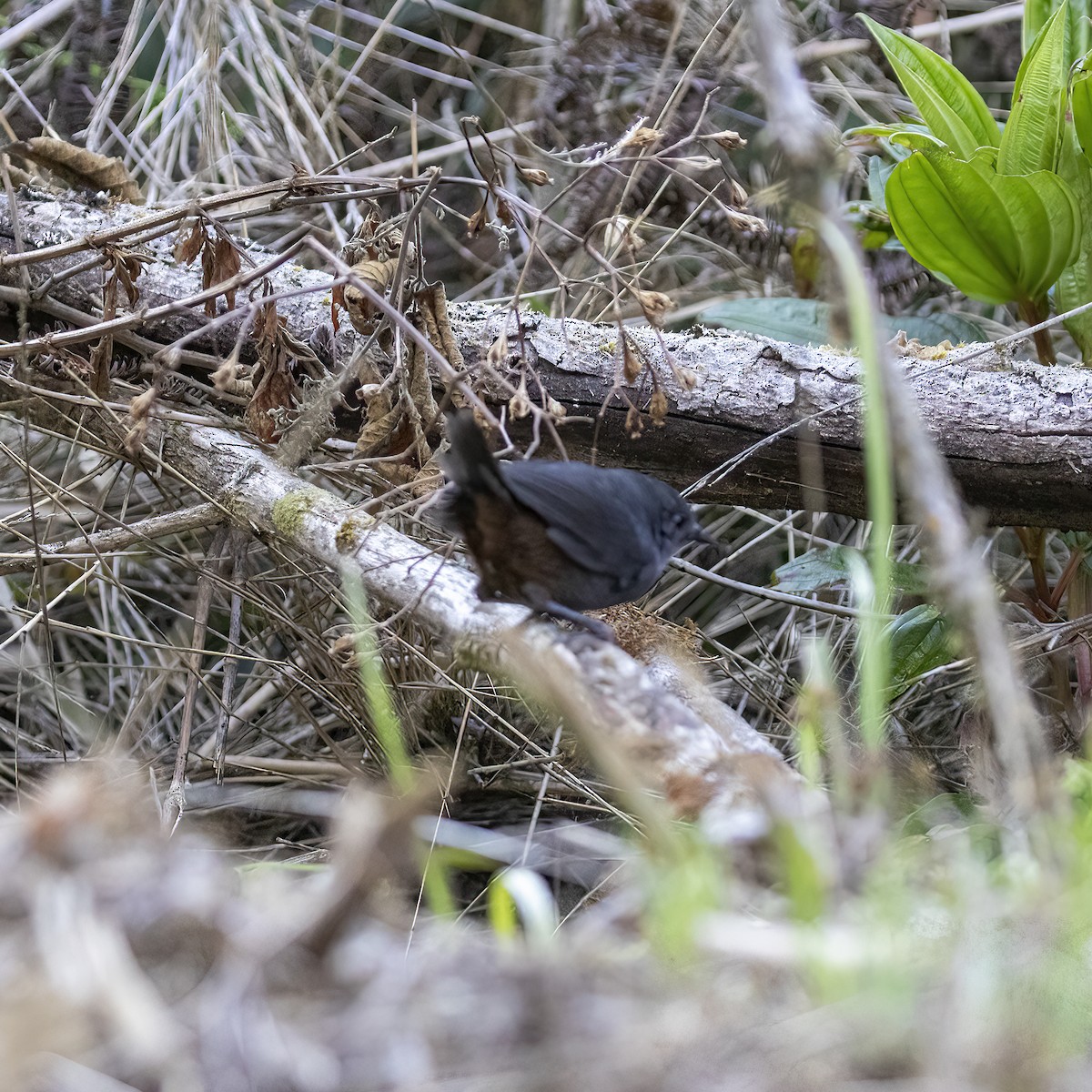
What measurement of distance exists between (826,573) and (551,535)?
3.64 ft

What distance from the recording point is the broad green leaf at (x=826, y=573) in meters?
2.90

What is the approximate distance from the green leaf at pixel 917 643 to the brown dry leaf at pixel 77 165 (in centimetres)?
296

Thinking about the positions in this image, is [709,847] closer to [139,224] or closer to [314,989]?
[314,989]

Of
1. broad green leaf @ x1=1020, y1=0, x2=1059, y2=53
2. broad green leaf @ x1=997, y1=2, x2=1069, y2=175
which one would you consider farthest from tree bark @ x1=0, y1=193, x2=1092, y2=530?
broad green leaf @ x1=1020, y1=0, x2=1059, y2=53

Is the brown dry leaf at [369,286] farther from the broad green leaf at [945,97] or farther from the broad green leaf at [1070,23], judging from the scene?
the broad green leaf at [1070,23]

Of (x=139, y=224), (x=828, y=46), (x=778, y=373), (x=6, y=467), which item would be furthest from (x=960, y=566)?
(x=828, y=46)

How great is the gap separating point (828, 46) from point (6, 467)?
438 cm

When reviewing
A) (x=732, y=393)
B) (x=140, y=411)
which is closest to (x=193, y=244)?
(x=140, y=411)

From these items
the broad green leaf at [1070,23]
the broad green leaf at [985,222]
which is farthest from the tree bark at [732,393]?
the broad green leaf at [1070,23]

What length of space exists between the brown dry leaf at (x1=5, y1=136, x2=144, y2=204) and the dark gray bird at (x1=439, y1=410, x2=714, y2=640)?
6.81 feet

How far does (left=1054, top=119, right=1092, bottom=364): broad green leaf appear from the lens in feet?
10.4

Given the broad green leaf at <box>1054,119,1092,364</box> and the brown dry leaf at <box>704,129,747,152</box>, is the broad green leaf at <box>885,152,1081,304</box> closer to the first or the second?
the broad green leaf at <box>1054,119,1092,364</box>

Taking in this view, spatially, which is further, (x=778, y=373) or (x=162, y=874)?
(x=778, y=373)

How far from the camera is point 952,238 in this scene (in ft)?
10.5
